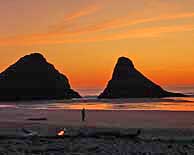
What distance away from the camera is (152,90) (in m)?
173

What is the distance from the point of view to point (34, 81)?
573 ft

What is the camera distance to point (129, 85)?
173 m

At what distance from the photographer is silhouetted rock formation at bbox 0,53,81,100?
551 ft

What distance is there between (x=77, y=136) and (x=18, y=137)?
318 cm

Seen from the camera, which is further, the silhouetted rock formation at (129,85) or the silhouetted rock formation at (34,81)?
the silhouetted rock formation at (34,81)

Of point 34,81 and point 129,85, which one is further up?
point 34,81

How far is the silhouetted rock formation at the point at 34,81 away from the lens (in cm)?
16800

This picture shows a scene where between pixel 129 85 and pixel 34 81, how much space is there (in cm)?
3749

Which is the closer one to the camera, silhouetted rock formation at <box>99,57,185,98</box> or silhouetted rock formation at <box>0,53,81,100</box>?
silhouetted rock formation at <box>99,57,185,98</box>

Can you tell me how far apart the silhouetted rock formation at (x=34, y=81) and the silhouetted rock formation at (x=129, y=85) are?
15.2 m

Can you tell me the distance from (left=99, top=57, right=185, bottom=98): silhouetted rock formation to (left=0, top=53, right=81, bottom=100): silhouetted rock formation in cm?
1517

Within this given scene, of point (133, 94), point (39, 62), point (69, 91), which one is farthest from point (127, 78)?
point (39, 62)

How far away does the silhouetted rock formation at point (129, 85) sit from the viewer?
167875 mm

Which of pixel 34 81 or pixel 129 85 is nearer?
pixel 129 85
